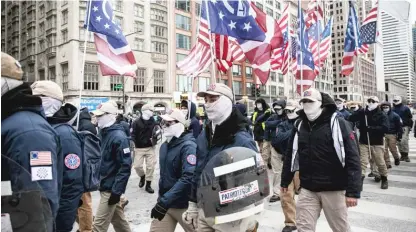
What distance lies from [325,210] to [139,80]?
44.5 meters

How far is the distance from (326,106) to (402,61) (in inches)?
3045

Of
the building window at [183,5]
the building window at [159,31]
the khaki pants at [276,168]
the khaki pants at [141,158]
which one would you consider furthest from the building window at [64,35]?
the khaki pants at [276,168]

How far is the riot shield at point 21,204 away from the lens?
125 cm

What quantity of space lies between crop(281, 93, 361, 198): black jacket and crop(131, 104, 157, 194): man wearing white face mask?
5.22 metres

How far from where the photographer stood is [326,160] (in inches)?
160

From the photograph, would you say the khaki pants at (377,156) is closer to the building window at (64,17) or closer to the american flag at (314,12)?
the american flag at (314,12)

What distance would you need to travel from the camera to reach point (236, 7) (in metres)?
8.47

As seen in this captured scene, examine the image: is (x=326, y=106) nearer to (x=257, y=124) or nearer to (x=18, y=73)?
(x=18, y=73)

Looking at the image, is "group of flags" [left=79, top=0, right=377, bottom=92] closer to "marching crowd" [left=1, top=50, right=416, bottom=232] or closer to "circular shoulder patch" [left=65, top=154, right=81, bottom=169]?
"marching crowd" [left=1, top=50, right=416, bottom=232]

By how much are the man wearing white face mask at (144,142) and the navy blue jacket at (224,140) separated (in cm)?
543

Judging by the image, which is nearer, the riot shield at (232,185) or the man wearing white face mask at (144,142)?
the riot shield at (232,185)

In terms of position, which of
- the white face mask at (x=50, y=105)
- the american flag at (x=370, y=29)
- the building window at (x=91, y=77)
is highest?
the building window at (x=91, y=77)

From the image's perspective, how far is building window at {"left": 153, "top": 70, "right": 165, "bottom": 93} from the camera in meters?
49.1

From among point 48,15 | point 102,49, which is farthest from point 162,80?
point 102,49
